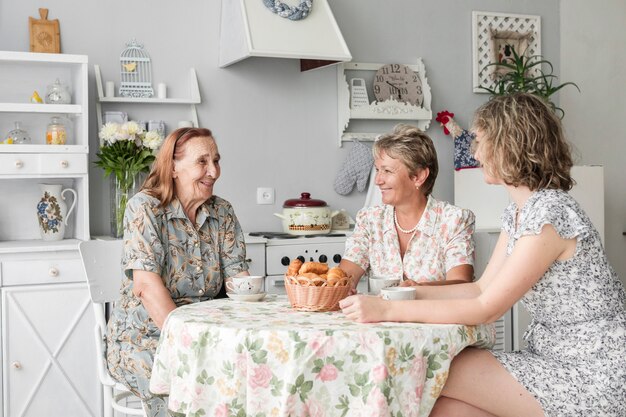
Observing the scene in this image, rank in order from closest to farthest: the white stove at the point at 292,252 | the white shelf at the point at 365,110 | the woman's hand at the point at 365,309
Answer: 1. the woman's hand at the point at 365,309
2. the white stove at the point at 292,252
3. the white shelf at the point at 365,110

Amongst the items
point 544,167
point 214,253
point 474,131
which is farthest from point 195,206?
point 544,167

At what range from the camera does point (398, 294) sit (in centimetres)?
203

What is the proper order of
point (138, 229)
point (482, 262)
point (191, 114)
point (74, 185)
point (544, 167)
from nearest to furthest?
point (544, 167)
point (138, 229)
point (482, 262)
point (74, 185)
point (191, 114)

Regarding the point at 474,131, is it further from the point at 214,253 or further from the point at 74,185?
the point at 74,185

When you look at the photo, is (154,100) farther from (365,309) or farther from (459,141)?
(365,309)

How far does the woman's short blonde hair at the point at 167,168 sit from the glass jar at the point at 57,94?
4.04 ft

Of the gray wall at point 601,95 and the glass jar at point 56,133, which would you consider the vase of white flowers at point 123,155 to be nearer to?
the glass jar at point 56,133

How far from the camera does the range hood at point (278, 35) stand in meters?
3.84

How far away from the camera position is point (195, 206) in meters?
2.64

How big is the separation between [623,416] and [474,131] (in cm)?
78

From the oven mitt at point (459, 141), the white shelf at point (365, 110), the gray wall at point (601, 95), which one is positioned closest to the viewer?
the white shelf at point (365, 110)

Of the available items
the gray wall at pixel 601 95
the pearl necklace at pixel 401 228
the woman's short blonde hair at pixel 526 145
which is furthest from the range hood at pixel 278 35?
the woman's short blonde hair at pixel 526 145

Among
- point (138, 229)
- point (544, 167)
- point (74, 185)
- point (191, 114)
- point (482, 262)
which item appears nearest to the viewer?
point (544, 167)

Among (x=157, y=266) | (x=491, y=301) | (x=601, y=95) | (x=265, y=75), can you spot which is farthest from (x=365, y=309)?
(x=601, y=95)
